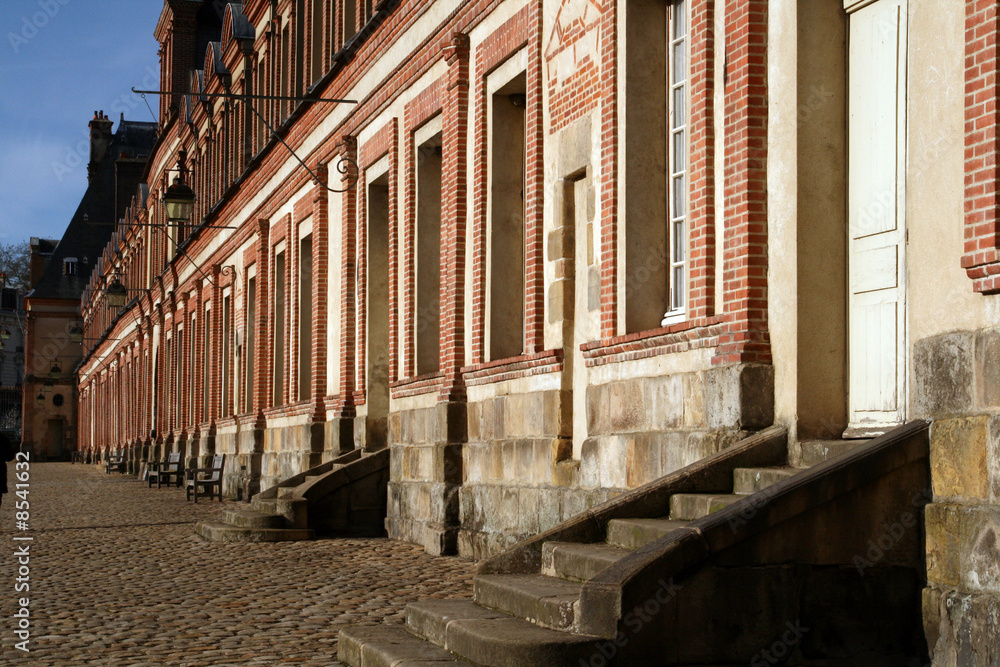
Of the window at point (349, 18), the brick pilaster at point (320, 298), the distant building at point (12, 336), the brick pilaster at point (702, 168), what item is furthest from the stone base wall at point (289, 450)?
the distant building at point (12, 336)

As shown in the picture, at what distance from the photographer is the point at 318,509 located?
15.9 meters

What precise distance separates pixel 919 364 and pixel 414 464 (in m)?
8.89

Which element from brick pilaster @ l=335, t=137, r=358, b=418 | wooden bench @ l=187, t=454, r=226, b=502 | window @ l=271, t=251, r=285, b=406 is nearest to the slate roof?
wooden bench @ l=187, t=454, r=226, b=502

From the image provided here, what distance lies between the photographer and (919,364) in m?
6.75

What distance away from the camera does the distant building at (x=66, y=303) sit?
7788 centimetres

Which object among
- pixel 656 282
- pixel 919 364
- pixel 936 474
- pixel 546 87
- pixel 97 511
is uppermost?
pixel 546 87

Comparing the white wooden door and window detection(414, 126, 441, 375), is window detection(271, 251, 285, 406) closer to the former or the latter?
window detection(414, 126, 441, 375)

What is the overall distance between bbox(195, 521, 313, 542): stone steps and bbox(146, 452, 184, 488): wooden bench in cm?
1506

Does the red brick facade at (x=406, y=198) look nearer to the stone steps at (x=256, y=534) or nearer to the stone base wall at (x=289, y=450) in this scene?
the stone base wall at (x=289, y=450)

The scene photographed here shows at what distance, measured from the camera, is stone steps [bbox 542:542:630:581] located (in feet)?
23.3

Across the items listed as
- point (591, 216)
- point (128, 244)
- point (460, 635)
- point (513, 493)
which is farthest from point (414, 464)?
point (128, 244)

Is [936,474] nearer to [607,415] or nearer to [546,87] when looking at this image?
[607,415]

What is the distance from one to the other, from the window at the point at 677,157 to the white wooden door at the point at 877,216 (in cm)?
194

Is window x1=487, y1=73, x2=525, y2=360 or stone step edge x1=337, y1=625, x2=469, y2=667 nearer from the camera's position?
stone step edge x1=337, y1=625, x2=469, y2=667
